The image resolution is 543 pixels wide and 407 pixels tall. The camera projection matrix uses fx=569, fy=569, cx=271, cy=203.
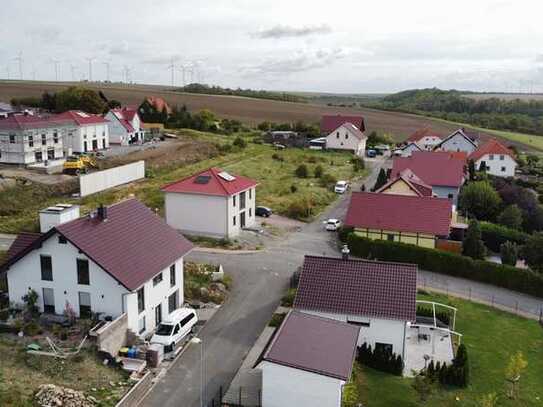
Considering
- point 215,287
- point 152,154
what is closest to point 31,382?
point 215,287

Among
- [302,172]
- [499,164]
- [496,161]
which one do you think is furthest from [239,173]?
[499,164]

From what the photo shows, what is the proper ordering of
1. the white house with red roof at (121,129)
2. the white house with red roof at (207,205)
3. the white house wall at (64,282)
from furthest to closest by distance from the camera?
the white house with red roof at (121,129)
the white house with red roof at (207,205)
the white house wall at (64,282)

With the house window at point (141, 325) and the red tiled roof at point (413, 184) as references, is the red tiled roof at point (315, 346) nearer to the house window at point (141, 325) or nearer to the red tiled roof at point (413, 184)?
the house window at point (141, 325)

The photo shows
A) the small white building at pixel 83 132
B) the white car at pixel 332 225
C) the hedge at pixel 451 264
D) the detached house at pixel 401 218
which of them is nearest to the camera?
the hedge at pixel 451 264

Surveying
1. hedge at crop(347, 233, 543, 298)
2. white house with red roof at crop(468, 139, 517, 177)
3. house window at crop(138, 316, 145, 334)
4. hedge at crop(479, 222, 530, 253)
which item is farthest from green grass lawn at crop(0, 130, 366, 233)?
house window at crop(138, 316, 145, 334)

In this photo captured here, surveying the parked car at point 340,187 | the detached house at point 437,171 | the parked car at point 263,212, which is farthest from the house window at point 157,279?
the parked car at point 340,187
